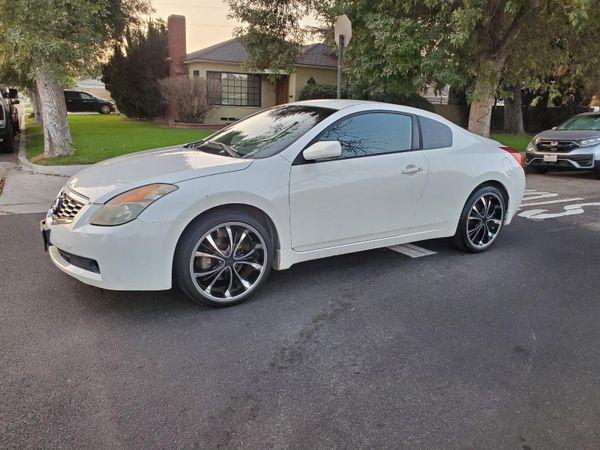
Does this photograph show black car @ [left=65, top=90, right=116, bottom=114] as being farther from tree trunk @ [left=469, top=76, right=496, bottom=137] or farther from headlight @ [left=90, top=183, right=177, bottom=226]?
headlight @ [left=90, top=183, right=177, bottom=226]

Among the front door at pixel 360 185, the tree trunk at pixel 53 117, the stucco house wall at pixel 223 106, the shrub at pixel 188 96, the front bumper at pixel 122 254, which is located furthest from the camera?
the stucco house wall at pixel 223 106

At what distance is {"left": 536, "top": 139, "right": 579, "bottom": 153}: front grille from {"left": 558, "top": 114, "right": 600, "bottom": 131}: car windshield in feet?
3.27

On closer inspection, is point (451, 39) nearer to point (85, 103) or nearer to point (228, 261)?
point (228, 261)

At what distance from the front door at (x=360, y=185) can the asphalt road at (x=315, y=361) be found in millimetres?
488

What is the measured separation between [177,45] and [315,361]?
23.8 meters

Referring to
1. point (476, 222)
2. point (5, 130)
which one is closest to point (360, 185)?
point (476, 222)

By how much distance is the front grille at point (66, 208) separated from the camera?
373cm

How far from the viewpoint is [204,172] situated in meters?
3.82

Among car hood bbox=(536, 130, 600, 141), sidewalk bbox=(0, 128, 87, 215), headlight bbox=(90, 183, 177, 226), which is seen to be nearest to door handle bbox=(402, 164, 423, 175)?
headlight bbox=(90, 183, 177, 226)

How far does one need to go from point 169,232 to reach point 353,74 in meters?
9.34

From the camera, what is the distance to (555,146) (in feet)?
36.6

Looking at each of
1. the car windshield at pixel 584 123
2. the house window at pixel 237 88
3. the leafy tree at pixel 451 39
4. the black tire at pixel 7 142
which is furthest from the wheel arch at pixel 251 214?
the house window at pixel 237 88

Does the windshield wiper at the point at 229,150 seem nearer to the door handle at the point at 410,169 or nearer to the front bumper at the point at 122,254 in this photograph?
the front bumper at the point at 122,254

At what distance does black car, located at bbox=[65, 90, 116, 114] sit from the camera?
110ft
